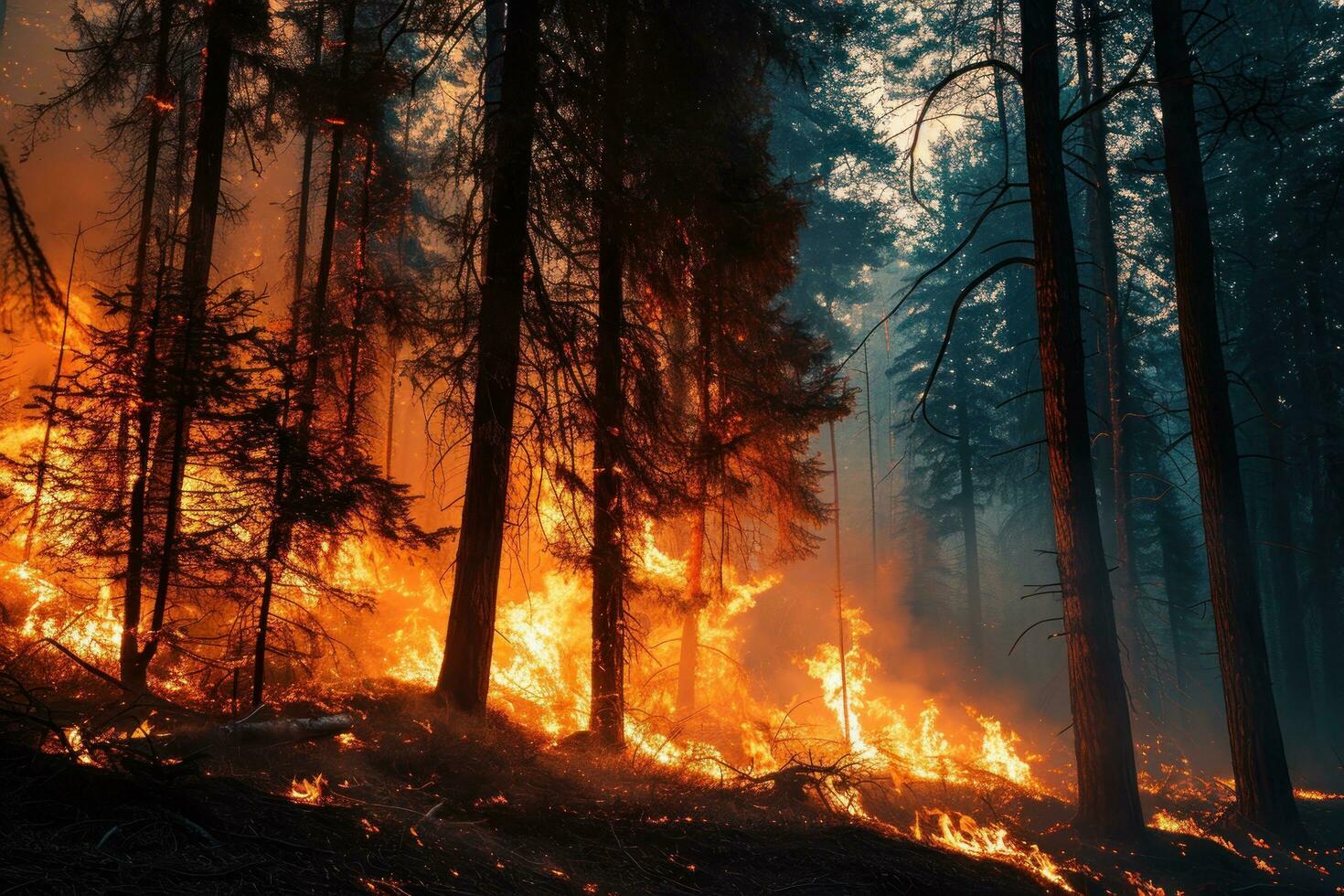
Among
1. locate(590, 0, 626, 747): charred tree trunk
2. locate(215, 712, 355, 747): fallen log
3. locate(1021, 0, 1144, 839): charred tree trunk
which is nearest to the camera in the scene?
locate(215, 712, 355, 747): fallen log

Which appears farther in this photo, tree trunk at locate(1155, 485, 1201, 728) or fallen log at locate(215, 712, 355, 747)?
tree trunk at locate(1155, 485, 1201, 728)

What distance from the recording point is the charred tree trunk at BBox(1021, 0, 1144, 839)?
27.4 feet

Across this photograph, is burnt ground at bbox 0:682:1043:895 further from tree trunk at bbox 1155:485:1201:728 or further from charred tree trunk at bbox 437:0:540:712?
tree trunk at bbox 1155:485:1201:728

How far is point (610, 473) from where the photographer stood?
9.55m

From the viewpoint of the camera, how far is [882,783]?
8391mm

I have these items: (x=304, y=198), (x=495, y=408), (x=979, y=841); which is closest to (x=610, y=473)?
(x=495, y=408)

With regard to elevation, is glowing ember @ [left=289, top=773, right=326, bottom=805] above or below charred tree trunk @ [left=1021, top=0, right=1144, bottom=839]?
below

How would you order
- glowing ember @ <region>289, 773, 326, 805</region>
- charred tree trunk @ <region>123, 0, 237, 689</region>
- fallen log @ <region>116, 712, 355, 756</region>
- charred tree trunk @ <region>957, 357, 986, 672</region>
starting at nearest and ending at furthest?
glowing ember @ <region>289, 773, 326, 805</region>
fallen log @ <region>116, 712, 355, 756</region>
charred tree trunk @ <region>123, 0, 237, 689</region>
charred tree trunk @ <region>957, 357, 986, 672</region>

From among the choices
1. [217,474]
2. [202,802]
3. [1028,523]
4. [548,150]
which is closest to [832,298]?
[1028,523]

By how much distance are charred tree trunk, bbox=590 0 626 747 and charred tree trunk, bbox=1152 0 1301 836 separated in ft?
22.1

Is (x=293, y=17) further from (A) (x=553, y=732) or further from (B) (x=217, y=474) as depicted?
(A) (x=553, y=732)

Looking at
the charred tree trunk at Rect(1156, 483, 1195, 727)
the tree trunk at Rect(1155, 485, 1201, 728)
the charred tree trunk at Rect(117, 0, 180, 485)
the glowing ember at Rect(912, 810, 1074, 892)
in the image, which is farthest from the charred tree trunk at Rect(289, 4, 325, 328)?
the charred tree trunk at Rect(1156, 483, 1195, 727)

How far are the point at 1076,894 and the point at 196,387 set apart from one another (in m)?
8.87

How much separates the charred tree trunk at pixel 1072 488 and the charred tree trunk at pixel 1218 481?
159 centimetres
